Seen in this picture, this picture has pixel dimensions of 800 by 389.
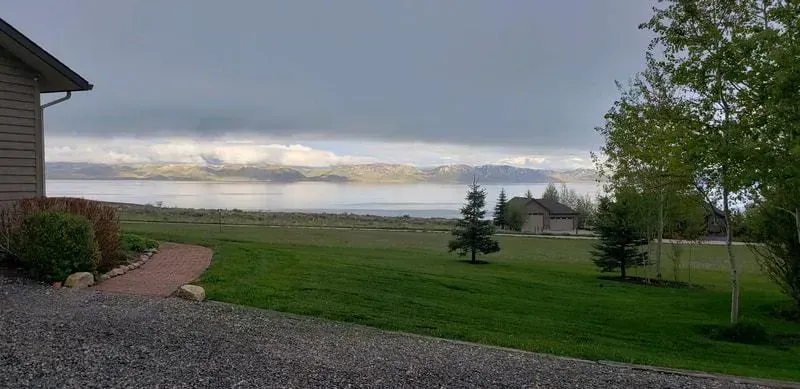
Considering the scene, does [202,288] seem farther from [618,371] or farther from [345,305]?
[618,371]

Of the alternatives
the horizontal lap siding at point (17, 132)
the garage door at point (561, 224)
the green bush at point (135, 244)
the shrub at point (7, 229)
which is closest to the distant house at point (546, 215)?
the garage door at point (561, 224)

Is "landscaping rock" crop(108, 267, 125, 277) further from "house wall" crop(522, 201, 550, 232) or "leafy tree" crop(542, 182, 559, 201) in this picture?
"leafy tree" crop(542, 182, 559, 201)

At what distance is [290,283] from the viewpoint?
37.8ft

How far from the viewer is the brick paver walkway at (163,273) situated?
30.9ft

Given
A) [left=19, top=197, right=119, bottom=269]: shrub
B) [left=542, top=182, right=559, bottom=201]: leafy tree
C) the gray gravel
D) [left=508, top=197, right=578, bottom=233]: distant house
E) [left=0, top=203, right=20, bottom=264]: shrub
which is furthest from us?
[left=542, top=182, right=559, bottom=201]: leafy tree

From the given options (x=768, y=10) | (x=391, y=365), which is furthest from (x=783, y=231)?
(x=391, y=365)

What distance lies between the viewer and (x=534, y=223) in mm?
76000

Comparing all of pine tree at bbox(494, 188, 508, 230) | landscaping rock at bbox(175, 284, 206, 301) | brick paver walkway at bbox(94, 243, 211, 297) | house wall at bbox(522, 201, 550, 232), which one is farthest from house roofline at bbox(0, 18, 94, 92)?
house wall at bbox(522, 201, 550, 232)

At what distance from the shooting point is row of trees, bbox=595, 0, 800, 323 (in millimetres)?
9258

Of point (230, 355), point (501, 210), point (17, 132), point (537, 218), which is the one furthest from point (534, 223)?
point (230, 355)

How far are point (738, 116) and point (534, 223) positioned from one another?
217ft

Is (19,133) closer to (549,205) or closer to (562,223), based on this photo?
(549,205)

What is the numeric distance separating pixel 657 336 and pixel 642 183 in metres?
11.4

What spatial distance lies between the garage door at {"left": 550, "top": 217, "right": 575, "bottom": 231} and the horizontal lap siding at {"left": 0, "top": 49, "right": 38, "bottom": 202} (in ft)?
228
